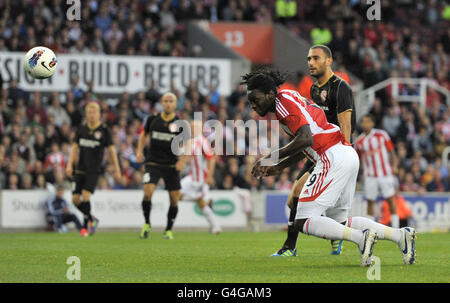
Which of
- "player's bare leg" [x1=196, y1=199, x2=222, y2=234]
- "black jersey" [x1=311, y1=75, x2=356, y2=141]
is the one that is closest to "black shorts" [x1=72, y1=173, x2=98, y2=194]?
"player's bare leg" [x1=196, y1=199, x2=222, y2=234]

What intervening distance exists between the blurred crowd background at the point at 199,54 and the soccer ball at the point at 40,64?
661 cm

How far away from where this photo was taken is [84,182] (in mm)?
16062

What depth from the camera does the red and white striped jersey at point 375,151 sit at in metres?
18.2

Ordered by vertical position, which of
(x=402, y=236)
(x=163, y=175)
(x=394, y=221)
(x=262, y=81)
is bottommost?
(x=394, y=221)

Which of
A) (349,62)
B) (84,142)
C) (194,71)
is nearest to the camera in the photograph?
(84,142)

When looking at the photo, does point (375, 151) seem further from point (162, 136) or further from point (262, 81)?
point (262, 81)

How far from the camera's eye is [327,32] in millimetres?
28562

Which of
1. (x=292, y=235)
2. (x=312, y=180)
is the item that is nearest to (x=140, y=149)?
(x=292, y=235)

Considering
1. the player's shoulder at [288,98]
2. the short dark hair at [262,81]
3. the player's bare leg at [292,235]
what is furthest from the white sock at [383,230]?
the short dark hair at [262,81]

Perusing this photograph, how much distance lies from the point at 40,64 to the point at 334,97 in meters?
4.63
